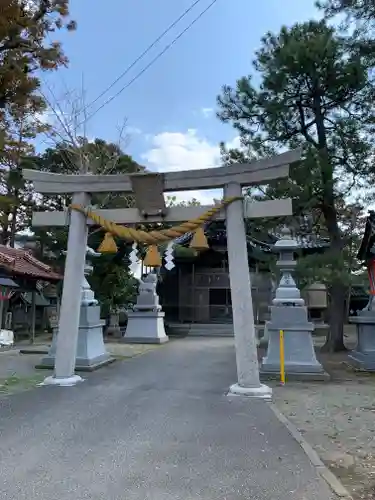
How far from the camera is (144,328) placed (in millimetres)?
19688

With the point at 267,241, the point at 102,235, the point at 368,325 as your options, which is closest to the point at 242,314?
the point at 368,325

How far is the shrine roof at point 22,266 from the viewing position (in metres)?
16.9

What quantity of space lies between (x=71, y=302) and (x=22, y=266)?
1097 cm

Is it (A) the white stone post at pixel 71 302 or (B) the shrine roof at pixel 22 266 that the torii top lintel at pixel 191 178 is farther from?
(B) the shrine roof at pixel 22 266

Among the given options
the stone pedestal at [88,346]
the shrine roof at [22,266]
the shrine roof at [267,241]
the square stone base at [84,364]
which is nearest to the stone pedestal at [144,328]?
the shrine roof at [22,266]

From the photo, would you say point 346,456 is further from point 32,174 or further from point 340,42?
point 340,42

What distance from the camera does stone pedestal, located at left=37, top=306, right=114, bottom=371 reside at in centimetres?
1104

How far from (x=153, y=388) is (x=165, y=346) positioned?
9340 millimetres

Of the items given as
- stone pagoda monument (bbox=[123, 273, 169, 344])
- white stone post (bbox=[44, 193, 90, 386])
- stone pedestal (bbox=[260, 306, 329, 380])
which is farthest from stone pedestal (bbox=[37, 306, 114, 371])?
stone pagoda monument (bbox=[123, 273, 169, 344])

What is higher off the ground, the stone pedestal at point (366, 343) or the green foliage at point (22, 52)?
the green foliage at point (22, 52)

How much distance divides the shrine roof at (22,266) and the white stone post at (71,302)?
8725 mm

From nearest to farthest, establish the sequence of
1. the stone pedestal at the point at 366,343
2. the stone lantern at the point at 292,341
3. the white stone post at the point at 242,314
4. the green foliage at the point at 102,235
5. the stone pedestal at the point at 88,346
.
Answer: the white stone post at the point at 242,314
the stone lantern at the point at 292,341
the stone pedestal at the point at 88,346
the stone pedestal at the point at 366,343
the green foliage at the point at 102,235

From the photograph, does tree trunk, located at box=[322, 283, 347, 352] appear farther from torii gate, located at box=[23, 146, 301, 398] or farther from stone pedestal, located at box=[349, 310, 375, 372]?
torii gate, located at box=[23, 146, 301, 398]

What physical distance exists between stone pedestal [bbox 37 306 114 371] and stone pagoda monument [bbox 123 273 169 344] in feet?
23.7
